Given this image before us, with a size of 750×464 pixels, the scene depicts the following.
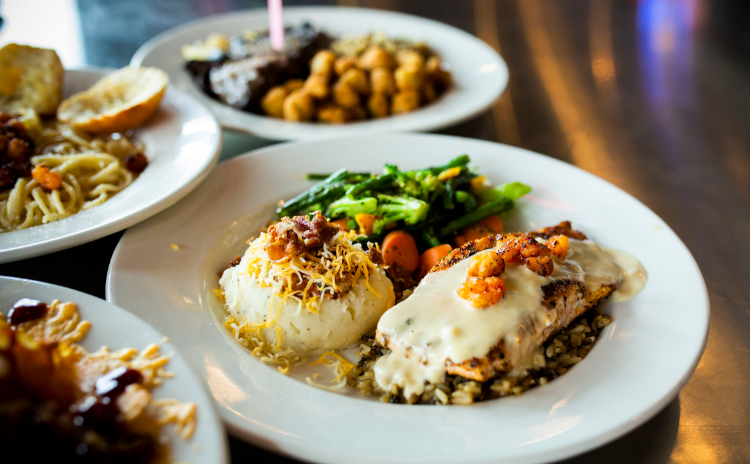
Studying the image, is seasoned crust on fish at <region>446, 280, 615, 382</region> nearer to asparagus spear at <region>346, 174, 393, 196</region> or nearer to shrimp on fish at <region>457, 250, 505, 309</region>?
shrimp on fish at <region>457, 250, 505, 309</region>

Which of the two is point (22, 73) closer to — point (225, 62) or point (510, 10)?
point (225, 62)

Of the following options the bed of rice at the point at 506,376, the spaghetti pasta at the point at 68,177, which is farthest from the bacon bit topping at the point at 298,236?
the spaghetti pasta at the point at 68,177

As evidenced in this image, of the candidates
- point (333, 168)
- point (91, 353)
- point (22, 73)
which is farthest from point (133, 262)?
point (22, 73)

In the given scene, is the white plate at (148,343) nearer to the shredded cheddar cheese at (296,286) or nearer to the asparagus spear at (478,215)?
the shredded cheddar cheese at (296,286)

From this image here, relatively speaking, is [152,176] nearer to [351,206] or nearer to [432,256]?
[351,206]

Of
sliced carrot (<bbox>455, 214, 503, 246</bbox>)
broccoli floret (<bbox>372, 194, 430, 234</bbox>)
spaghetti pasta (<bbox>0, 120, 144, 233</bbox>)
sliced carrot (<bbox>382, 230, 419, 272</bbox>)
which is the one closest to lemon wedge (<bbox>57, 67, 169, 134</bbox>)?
spaghetti pasta (<bbox>0, 120, 144, 233</bbox>)

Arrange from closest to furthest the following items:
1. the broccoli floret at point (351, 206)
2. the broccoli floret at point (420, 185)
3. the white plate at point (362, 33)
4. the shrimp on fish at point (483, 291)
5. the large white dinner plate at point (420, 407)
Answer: the large white dinner plate at point (420, 407) < the shrimp on fish at point (483, 291) < the broccoli floret at point (351, 206) < the broccoli floret at point (420, 185) < the white plate at point (362, 33)

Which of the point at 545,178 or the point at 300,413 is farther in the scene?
the point at 545,178
